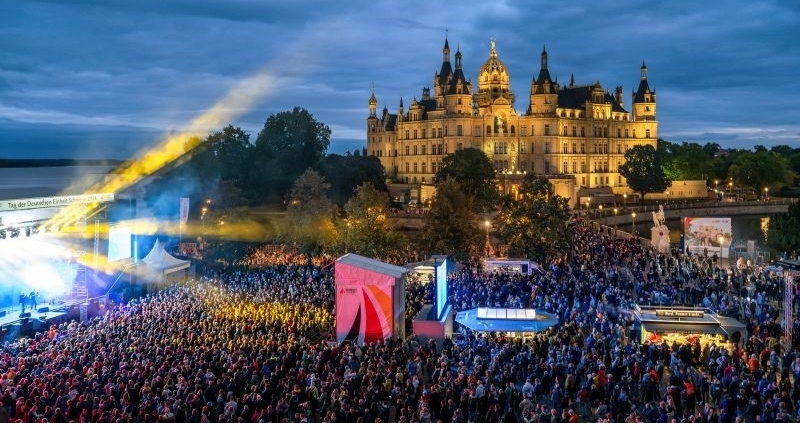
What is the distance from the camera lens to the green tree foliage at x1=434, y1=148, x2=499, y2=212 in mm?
60781

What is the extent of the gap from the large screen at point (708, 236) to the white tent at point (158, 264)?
24.2 m

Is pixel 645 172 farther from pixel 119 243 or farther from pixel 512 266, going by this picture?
pixel 119 243

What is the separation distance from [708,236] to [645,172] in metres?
49.9

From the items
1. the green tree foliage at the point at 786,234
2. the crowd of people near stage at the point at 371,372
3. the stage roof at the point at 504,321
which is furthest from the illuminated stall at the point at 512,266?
the green tree foliage at the point at 786,234

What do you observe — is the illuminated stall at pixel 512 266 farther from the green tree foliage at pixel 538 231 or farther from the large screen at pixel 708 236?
the large screen at pixel 708 236

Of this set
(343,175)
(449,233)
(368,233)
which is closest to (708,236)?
(449,233)

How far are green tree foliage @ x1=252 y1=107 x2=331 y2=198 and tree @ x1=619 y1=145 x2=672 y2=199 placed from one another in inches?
1446

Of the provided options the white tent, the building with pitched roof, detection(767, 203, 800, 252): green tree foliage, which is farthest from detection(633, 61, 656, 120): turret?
the white tent

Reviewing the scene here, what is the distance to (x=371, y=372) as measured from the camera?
14758 millimetres

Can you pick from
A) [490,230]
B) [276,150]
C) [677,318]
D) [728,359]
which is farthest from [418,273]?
[276,150]

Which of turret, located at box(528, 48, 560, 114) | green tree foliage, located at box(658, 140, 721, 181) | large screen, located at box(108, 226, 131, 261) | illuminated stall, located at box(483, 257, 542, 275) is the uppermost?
turret, located at box(528, 48, 560, 114)

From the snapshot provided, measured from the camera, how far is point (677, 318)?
62.2 ft

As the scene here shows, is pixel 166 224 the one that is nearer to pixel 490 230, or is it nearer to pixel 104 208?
pixel 104 208

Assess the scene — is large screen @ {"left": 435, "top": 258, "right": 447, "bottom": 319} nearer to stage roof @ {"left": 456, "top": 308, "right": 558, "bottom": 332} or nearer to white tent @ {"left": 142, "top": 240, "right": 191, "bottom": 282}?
stage roof @ {"left": 456, "top": 308, "right": 558, "bottom": 332}
